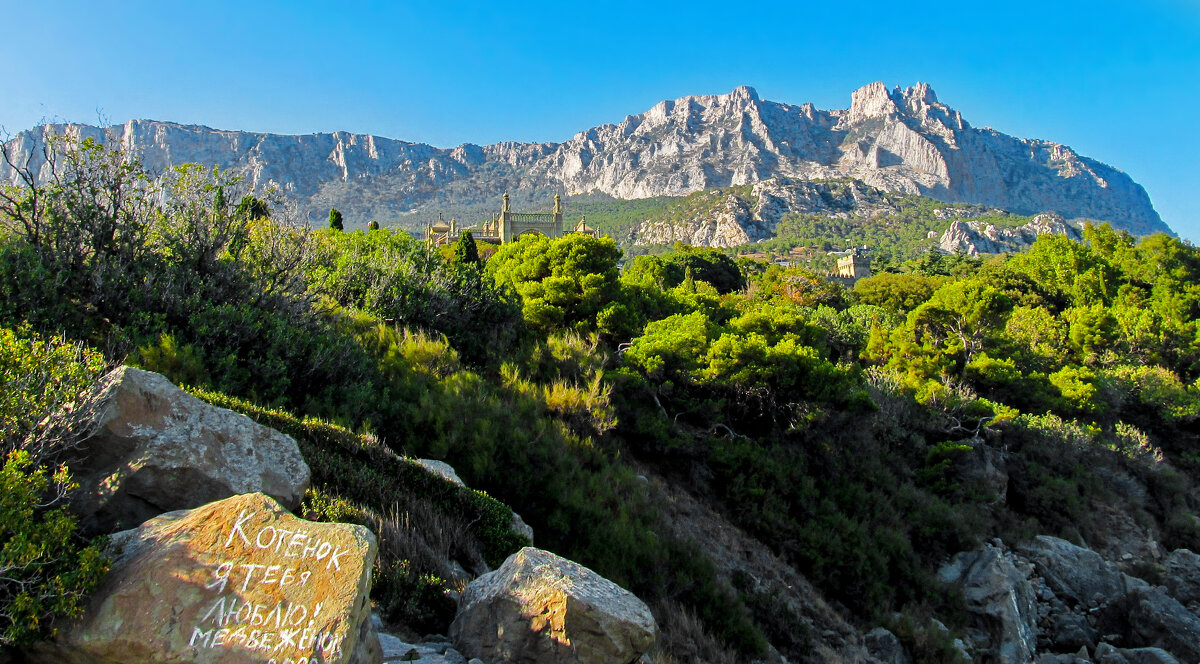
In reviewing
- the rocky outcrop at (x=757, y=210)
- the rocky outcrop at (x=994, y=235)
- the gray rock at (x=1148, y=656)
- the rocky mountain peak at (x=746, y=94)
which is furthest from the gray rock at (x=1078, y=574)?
the rocky mountain peak at (x=746, y=94)

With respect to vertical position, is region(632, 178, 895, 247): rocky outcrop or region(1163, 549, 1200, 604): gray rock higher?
region(632, 178, 895, 247): rocky outcrop

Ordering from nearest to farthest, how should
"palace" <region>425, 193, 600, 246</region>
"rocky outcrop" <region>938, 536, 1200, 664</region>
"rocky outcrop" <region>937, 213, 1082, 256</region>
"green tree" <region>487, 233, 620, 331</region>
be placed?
"rocky outcrop" <region>938, 536, 1200, 664</region> → "green tree" <region>487, 233, 620, 331</region> → "palace" <region>425, 193, 600, 246</region> → "rocky outcrop" <region>937, 213, 1082, 256</region>

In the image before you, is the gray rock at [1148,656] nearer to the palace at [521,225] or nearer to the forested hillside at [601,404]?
the forested hillside at [601,404]

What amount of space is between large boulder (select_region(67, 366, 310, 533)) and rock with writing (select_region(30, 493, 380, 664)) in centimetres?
51

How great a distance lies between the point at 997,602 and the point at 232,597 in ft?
40.1

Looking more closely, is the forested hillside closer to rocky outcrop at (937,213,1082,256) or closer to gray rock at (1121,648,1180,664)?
gray rock at (1121,648,1180,664)

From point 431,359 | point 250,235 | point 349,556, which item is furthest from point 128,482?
point 250,235

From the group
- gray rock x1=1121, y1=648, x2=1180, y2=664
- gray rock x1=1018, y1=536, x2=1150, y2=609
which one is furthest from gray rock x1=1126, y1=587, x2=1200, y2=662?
gray rock x1=1121, y1=648, x2=1180, y2=664

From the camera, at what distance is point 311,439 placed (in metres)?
5.44

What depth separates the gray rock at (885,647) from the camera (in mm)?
8719

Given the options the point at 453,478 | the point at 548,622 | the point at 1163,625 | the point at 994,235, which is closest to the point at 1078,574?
the point at 1163,625

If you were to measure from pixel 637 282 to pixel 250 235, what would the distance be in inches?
431

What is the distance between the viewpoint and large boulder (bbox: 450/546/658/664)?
362 cm

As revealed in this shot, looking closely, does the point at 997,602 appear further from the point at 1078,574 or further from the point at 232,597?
the point at 232,597
